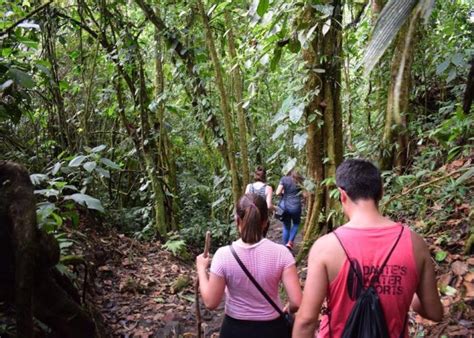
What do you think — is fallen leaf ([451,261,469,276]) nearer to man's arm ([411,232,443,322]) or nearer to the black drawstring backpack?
man's arm ([411,232,443,322])

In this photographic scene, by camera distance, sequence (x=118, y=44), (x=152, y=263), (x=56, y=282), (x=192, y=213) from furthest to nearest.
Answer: (x=192, y=213) < (x=118, y=44) < (x=152, y=263) < (x=56, y=282)

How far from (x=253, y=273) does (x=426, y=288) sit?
0.86 metres

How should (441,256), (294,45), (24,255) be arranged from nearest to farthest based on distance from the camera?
(24,255) < (294,45) < (441,256)

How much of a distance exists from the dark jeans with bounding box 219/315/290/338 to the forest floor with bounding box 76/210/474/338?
54.2 inches

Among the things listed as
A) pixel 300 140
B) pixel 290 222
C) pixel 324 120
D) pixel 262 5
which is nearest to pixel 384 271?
pixel 262 5

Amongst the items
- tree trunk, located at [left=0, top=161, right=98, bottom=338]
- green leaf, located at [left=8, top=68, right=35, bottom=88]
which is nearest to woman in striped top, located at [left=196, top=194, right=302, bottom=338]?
tree trunk, located at [left=0, top=161, right=98, bottom=338]

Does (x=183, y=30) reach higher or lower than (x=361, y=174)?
higher

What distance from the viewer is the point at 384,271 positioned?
68.0 inches

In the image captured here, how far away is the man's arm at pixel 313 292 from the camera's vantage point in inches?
70.7

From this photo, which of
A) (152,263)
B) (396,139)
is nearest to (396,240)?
(396,139)

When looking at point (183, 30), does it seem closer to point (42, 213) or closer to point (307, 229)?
point (307, 229)

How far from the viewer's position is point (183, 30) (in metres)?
7.35

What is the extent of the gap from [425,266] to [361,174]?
0.45m

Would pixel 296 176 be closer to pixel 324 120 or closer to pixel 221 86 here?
pixel 324 120
